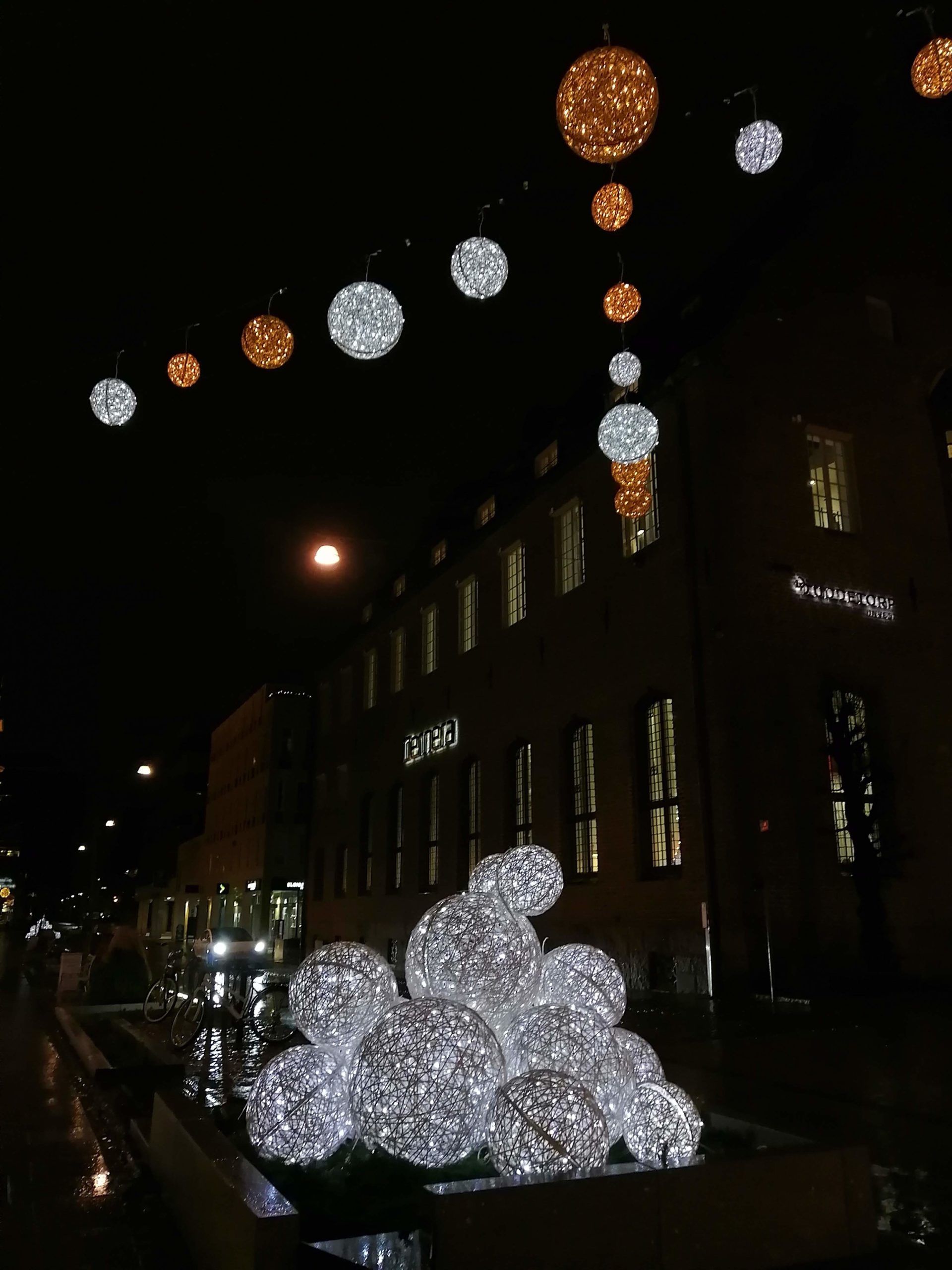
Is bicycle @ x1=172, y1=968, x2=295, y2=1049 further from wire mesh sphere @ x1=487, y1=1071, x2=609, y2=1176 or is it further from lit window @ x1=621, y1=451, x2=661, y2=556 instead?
lit window @ x1=621, y1=451, x2=661, y2=556

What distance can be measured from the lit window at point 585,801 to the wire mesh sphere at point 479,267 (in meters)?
12.8

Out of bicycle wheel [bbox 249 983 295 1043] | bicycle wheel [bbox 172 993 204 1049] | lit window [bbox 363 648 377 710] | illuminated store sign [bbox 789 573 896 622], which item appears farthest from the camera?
lit window [bbox 363 648 377 710]

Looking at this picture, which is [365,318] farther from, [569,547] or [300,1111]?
[569,547]

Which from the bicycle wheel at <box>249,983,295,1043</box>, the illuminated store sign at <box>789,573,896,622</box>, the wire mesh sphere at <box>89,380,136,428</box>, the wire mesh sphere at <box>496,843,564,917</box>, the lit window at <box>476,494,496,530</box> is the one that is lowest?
the bicycle wheel at <box>249,983,295,1043</box>

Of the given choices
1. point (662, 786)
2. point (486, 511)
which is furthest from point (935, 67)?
point (486, 511)

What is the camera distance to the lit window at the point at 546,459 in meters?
24.3

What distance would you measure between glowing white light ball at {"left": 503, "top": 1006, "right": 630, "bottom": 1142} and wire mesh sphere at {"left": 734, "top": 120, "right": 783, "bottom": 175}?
7.44 metres

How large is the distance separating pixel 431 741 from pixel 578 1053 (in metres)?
23.3

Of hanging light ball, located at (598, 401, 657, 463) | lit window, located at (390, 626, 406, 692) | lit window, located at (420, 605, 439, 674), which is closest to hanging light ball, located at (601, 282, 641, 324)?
hanging light ball, located at (598, 401, 657, 463)

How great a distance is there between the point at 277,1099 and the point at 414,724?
24.7 metres

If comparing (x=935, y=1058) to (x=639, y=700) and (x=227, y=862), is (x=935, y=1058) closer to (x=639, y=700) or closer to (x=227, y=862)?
(x=639, y=700)

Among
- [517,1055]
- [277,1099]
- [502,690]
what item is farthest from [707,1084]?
[502,690]

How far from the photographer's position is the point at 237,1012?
1193 centimetres

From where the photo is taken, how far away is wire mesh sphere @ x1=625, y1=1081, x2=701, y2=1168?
4.73 meters
